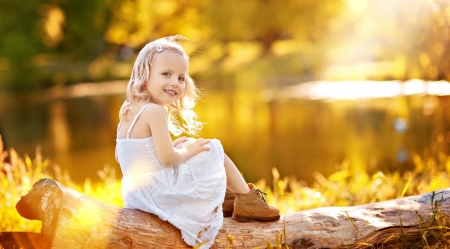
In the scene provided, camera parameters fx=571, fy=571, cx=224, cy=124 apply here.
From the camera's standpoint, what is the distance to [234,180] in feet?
11.2

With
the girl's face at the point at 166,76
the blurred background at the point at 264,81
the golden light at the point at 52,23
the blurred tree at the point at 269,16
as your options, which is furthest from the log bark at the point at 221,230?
the blurred tree at the point at 269,16

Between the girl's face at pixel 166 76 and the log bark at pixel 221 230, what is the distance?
0.68m

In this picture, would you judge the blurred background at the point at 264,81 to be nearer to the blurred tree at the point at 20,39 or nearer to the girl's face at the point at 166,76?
the blurred tree at the point at 20,39

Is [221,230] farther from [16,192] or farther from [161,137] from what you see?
[16,192]

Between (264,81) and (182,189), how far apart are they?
812 inches

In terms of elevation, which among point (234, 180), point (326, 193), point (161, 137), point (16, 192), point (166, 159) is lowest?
point (326, 193)

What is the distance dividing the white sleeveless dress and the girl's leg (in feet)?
0.35

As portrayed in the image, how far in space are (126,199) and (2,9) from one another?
19870mm

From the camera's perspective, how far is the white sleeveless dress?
3.16 meters

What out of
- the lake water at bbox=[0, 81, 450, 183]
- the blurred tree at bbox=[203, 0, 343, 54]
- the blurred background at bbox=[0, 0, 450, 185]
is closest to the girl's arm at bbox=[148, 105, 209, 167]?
the blurred background at bbox=[0, 0, 450, 185]

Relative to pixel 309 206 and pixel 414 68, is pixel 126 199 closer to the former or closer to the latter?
pixel 309 206

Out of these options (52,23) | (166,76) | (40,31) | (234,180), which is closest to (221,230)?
(234,180)

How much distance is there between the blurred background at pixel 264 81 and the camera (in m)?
10.1

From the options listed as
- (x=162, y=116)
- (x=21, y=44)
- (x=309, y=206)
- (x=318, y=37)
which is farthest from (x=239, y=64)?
(x=162, y=116)
